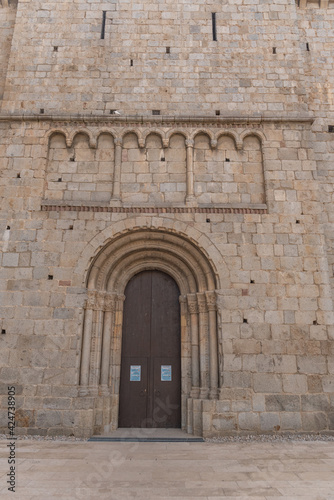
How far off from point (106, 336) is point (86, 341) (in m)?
0.46

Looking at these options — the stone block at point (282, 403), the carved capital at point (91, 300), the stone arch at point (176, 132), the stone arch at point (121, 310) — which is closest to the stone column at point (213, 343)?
the stone arch at point (121, 310)

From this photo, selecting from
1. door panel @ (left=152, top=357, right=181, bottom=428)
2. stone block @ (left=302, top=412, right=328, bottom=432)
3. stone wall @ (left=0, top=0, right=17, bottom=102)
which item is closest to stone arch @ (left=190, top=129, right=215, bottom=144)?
door panel @ (left=152, top=357, right=181, bottom=428)

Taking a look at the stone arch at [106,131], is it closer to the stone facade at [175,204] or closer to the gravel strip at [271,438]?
the stone facade at [175,204]

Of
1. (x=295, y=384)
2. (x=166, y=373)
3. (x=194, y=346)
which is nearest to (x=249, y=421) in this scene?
(x=295, y=384)

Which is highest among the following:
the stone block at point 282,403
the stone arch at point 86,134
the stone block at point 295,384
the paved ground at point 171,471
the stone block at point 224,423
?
the stone arch at point 86,134

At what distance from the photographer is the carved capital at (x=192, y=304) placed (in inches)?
271

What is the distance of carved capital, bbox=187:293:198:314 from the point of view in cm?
689

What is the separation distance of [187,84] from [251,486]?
7.80 m

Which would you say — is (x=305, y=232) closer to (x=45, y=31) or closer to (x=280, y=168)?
(x=280, y=168)

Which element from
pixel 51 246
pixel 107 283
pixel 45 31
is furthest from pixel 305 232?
pixel 45 31

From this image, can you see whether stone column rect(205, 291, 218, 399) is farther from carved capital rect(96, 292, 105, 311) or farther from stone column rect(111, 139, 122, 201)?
stone column rect(111, 139, 122, 201)

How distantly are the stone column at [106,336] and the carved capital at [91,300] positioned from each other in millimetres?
291

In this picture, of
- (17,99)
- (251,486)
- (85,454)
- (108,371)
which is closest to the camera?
(251,486)

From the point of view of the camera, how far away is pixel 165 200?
7.18 meters
